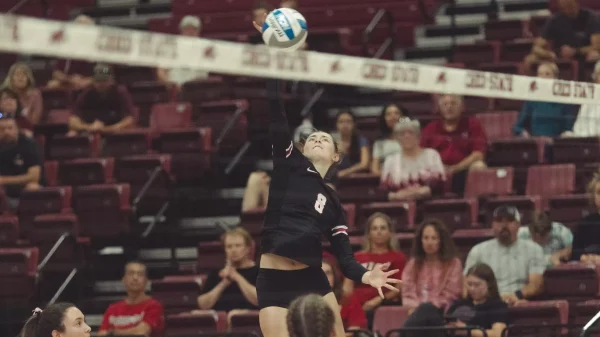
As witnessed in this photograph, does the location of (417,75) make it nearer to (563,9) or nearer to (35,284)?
(35,284)

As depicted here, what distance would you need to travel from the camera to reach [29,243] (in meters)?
11.4

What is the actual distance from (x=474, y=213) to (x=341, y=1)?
5115mm

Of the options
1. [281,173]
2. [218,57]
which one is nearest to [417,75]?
[281,173]

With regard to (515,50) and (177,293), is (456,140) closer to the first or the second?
(515,50)

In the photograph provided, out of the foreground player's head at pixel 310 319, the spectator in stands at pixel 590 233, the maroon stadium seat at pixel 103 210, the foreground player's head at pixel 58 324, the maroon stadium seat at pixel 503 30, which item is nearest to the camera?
the foreground player's head at pixel 310 319

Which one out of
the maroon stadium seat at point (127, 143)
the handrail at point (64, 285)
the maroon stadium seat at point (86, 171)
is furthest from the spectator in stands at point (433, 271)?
the maroon stadium seat at point (127, 143)

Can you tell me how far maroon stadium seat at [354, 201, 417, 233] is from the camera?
416 inches

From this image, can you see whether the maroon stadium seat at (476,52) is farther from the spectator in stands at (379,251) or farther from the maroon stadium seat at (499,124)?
the spectator in stands at (379,251)

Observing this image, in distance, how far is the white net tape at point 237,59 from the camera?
4.94 metres

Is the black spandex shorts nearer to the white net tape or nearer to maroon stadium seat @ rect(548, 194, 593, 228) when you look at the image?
the white net tape

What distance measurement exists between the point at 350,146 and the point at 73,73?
15.5 ft

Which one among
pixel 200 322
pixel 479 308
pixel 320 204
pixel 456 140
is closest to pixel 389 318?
pixel 479 308

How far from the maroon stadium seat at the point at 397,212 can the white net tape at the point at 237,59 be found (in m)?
3.00

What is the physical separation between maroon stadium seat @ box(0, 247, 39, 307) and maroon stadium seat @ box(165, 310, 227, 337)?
6.19ft
